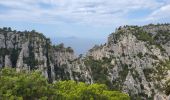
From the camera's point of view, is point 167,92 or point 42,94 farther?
point 42,94

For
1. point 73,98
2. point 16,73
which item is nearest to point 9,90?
point 16,73

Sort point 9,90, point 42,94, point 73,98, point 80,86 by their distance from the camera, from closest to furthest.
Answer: point 9,90 → point 42,94 → point 73,98 → point 80,86

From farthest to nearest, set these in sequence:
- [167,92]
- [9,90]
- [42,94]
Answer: [42,94] → [9,90] → [167,92]

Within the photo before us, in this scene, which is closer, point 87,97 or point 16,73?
point 16,73

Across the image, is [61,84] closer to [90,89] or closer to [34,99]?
[90,89]

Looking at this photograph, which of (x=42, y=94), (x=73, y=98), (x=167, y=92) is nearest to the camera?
(x=167, y=92)

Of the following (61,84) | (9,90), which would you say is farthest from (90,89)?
(9,90)

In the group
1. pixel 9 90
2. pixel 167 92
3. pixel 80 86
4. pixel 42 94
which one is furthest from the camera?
pixel 80 86

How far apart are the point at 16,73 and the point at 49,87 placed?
5218mm

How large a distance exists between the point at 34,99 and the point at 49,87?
15.2 ft

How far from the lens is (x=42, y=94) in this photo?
209 feet

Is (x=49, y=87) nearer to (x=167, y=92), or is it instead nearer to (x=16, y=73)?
(x=16, y=73)

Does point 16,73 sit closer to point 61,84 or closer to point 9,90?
point 9,90

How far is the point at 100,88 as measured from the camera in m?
80.2
